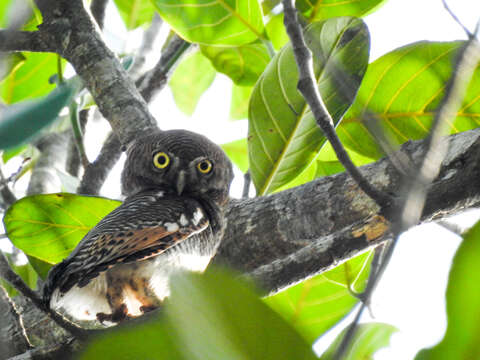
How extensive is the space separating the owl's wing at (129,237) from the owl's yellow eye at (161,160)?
373mm

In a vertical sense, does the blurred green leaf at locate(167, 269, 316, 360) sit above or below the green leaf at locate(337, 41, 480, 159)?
above

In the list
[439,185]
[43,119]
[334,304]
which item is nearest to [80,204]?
[334,304]

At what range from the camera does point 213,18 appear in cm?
271

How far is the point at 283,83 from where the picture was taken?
2383 millimetres

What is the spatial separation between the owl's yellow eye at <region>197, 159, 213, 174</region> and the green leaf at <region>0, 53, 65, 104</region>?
1145mm

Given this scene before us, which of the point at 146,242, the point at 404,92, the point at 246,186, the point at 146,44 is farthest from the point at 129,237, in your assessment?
the point at 146,44

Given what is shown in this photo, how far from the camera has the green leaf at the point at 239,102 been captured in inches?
148

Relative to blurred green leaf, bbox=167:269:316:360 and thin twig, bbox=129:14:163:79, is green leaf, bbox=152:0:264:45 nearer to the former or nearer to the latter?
thin twig, bbox=129:14:163:79

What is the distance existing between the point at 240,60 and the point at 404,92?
108cm

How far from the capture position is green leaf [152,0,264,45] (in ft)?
8.72

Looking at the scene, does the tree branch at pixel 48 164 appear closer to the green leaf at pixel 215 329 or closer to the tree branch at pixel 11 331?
the tree branch at pixel 11 331

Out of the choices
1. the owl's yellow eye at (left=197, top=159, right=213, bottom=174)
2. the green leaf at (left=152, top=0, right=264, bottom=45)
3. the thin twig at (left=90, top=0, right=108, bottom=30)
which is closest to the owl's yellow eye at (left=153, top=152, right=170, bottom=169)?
the owl's yellow eye at (left=197, top=159, right=213, bottom=174)

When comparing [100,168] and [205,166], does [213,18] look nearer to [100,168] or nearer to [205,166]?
[205,166]

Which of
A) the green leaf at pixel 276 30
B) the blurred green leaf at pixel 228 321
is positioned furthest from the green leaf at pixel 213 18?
the blurred green leaf at pixel 228 321
